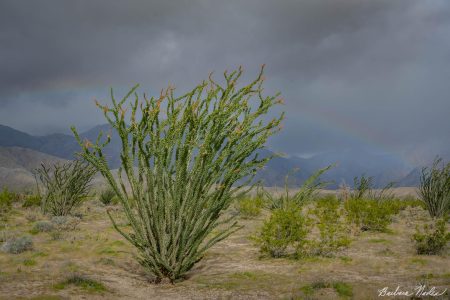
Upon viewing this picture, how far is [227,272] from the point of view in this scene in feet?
28.2

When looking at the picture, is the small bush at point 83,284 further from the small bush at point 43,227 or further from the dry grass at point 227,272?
the small bush at point 43,227

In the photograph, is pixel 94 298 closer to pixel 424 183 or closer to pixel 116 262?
pixel 116 262

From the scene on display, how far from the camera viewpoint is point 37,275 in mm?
7727

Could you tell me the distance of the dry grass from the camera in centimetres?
675

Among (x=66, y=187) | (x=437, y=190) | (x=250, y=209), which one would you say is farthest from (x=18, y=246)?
(x=437, y=190)

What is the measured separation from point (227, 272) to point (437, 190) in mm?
12908

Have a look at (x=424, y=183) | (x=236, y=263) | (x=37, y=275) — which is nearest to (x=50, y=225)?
(x=37, y=275)

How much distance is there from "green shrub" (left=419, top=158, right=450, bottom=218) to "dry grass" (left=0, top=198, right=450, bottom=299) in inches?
264

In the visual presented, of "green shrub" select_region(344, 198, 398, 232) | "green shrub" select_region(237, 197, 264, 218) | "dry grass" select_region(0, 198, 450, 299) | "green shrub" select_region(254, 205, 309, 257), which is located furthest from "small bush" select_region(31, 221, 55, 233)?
"green shrub" select_region(344, 198, 398, 232)

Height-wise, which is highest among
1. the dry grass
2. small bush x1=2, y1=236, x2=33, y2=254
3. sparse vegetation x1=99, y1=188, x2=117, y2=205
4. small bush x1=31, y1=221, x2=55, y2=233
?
sparse vegetation x1=99, y1=188, x2=117, y2=205

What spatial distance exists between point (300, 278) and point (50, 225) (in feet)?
31.0

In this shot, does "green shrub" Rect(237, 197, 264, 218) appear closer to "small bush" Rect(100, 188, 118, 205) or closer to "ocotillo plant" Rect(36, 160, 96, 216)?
"ocotillo plant" Rect(36, 160, 96, 216)

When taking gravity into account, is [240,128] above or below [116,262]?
above

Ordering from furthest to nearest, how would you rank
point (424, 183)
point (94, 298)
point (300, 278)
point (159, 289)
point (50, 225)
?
1. point (424, 183)
2. point (50, 225)
3. point (300, 278)
4. point (159, 289)
5. point (94, 298)
